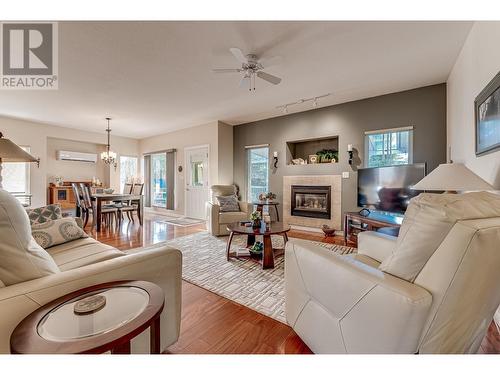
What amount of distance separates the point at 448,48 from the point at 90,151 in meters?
8.54

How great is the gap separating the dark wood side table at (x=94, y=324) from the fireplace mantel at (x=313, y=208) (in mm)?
3963

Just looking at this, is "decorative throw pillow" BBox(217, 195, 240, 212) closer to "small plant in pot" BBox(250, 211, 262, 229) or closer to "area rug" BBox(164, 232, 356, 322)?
"area rug" BBox(164, 232, 356, 322)

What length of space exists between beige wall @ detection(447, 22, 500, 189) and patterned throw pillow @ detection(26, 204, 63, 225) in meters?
3.82

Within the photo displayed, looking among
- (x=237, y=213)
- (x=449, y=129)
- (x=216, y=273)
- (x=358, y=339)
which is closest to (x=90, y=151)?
(x=237, y=213)

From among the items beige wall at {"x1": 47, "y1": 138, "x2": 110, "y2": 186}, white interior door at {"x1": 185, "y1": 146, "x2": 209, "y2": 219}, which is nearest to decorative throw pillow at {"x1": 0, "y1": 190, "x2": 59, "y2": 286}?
white interior door at {"x1": 185, "y1": 146, "x2": 209, "y2": 219}

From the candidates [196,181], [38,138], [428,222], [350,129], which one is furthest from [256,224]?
[38,138]

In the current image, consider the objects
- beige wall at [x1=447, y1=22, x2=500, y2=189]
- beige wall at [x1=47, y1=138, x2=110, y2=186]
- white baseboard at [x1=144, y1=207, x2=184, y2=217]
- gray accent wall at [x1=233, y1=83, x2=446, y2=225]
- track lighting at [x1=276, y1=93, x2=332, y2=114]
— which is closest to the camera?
beige wall at [x1=447, y1=22, x2=500, y2=189]

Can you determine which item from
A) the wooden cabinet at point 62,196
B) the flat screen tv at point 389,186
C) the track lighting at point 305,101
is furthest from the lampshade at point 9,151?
the wooden cabinet at point 62,196

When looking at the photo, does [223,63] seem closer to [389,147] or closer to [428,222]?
[428,222]

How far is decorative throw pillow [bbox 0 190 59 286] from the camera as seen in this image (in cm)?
90

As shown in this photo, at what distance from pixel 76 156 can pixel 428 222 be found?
27.2ft

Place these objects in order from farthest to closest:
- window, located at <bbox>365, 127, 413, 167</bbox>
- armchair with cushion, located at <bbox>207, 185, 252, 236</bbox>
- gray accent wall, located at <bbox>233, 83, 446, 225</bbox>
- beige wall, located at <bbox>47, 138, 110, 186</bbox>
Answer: beige wall, located at <bbox>47, 138, 110, 186</bbox> < armchair with cushion, located at <bbox>207, 185, 252, 236</bbox> < window, located at <bbox>365, 127, 413, 167</bbox> < gray accent wall, located at <bbox>233, 83, 446, 225</bbox>
